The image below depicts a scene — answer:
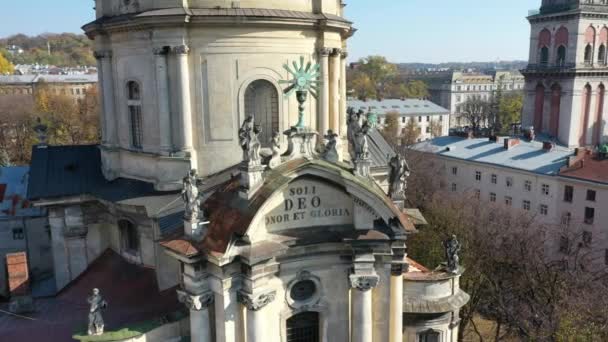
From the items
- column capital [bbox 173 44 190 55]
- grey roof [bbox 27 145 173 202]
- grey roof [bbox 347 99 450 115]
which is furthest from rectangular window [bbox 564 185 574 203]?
grey roof [bbox 347 99 450 115]

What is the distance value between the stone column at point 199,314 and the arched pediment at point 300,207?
169cm

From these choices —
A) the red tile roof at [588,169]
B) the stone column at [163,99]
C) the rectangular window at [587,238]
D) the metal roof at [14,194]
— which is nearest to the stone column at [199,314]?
the stone column at [163,99]

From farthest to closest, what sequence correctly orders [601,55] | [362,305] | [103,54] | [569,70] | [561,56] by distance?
[561,56] → [601,55] → [569,70] → [103,54] → [362,305]

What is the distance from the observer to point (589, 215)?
44.3 metres

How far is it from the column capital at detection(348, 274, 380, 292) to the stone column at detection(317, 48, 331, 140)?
7661 millimetres

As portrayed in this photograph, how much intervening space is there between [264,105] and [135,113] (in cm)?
567

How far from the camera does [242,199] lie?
1708 cm

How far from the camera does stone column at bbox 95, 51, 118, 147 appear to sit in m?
23.5

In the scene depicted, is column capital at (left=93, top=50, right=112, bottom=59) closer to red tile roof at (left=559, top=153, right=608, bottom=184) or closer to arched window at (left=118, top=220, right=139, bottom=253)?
arched window at (left=118, top=220, right=139, bottom=253)

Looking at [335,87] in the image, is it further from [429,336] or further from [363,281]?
[429,336]

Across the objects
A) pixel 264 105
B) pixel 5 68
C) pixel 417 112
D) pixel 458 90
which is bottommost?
pixel 417 112

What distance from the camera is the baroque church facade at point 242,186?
17109mm

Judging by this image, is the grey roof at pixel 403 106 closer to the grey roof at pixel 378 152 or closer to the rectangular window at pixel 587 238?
the rectangular window at pixel 587 238

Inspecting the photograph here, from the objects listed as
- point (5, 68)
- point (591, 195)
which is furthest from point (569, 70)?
point (5, 68)
